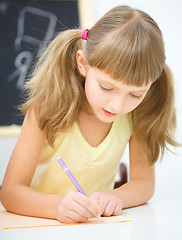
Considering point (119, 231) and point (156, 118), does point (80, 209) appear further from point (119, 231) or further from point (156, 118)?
point (156, 118)

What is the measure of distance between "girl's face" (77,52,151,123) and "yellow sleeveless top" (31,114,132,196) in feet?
0.58

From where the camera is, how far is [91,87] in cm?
82

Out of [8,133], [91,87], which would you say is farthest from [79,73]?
[8,133]

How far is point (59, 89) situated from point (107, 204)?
0.97 feet

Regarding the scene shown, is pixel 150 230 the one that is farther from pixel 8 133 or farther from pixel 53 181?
pixel 8 133

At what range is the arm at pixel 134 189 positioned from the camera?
781 mm

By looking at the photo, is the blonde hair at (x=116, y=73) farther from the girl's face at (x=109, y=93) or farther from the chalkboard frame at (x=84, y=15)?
the chalkboard frame at (x=84, y=15)

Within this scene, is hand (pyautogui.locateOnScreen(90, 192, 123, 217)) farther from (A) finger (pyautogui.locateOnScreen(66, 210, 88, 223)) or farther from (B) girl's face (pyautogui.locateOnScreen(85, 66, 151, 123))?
(B) girl's face (pyautogui.locateOnScreen(85, 66, 151, 123))

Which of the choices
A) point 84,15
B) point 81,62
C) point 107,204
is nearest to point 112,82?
point 81,62

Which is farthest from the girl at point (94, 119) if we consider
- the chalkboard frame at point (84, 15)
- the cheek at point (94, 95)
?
the chalkboard frame at point (84, 15)

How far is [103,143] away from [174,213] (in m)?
0.29

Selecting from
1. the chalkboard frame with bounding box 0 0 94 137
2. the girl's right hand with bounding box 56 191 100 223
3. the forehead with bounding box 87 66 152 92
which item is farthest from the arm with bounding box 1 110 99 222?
the chalkboard frame with bounding box 0 0 94 137

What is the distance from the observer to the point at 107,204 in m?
0.77

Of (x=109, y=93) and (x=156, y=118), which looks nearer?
(x=109, y=93)
